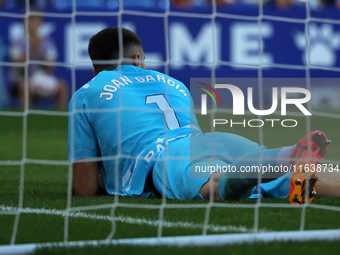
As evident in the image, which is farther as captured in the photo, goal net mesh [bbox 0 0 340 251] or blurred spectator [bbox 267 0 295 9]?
blurred spectator [bbox 267 0 295 9]

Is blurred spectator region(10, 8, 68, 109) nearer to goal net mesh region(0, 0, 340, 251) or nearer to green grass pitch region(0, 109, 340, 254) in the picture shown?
goal net mesh region(0, 0, 340, 251)

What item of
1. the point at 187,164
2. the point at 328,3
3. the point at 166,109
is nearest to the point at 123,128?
Result: the point at 166,109

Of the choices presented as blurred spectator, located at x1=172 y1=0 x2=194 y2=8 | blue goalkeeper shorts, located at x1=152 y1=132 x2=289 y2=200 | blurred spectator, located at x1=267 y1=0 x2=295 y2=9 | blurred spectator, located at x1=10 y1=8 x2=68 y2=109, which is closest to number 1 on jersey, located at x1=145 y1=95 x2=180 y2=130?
blue goalkeeper shorts, located at x1=152 y1=132 x2=289 y2=200

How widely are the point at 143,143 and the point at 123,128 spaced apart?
15 cm

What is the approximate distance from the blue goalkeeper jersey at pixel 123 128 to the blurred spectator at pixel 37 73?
4656 millimetres

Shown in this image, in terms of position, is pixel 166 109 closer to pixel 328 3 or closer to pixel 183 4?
pixel 183 4

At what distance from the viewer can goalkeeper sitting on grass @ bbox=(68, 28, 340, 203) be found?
103 inches

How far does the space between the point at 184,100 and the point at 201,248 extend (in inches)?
57.3

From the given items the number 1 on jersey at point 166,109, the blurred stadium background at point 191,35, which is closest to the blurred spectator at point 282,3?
the blurred stadium background at point 191,35

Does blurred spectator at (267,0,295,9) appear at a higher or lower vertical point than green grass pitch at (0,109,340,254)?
higher

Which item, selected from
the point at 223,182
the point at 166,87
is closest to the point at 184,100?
the point at 166,87

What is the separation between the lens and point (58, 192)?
3.23 metres

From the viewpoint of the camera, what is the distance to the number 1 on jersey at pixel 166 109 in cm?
287

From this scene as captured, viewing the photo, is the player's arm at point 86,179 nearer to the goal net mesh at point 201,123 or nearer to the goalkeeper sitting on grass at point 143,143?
the goalkeeper sitting on grass at point 143,143
